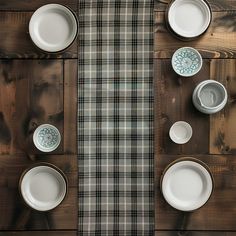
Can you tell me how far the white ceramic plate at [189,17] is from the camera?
153 cm

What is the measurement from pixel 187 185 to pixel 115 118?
1.17ft

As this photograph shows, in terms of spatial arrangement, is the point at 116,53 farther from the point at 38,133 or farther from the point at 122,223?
the point at 122,223

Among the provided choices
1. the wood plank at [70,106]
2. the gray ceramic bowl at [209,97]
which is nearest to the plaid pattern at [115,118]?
the wood plank at [70,106]

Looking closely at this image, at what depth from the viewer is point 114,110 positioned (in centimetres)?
155

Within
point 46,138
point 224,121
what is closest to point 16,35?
point 46,138

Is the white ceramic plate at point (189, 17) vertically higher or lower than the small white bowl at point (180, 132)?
higher

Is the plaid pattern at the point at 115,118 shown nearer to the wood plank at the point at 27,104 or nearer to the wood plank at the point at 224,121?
the wood plank at the point at 27,104

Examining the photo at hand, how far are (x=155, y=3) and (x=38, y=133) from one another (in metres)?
0.64

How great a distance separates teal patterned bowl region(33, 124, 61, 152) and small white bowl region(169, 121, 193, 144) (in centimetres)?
41

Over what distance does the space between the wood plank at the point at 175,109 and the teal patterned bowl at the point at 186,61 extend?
0.03 metres

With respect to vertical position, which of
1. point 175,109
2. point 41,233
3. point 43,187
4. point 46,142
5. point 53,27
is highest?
point 53,27

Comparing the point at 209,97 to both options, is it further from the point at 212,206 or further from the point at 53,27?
the point at 53,27

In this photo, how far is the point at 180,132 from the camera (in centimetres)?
154

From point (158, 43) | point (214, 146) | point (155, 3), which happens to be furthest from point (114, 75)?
point (214, 146)
